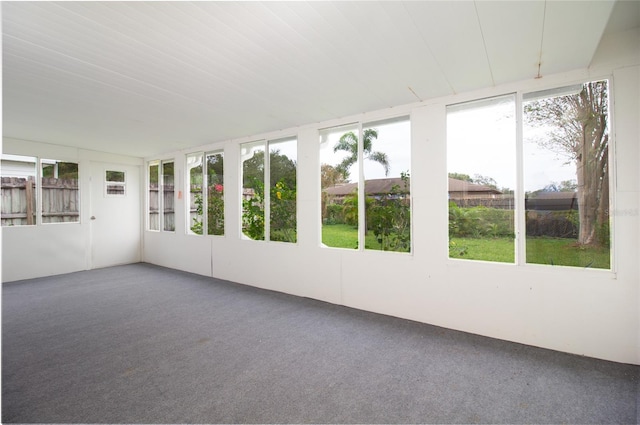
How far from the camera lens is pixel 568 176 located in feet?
9.52

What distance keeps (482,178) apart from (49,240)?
23.2ft

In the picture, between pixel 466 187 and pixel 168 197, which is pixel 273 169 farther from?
pixel 168 197

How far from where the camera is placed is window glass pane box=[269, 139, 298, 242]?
4695mm

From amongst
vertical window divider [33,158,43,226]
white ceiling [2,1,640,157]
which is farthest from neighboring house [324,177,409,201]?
vertical window divider [33,158,43,226]

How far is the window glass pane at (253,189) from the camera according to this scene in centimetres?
507

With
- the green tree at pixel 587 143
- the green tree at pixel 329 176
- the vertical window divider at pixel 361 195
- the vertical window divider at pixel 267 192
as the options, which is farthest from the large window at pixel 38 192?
the green tree at pixel 587 143

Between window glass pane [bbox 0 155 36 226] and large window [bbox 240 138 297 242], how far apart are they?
3756mm

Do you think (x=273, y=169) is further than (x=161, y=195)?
No

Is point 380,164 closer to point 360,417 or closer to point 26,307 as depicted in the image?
point 360,417

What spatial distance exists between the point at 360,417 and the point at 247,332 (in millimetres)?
1582

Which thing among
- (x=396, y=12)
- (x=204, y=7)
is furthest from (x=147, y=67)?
(x=396, y=12)

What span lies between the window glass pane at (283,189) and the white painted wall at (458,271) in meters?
0.18

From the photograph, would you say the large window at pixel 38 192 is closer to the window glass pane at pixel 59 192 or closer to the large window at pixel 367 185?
A: the window glass pane at pixel 59 192

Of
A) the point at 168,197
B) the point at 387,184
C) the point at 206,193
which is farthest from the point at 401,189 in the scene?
the point at 168,197
